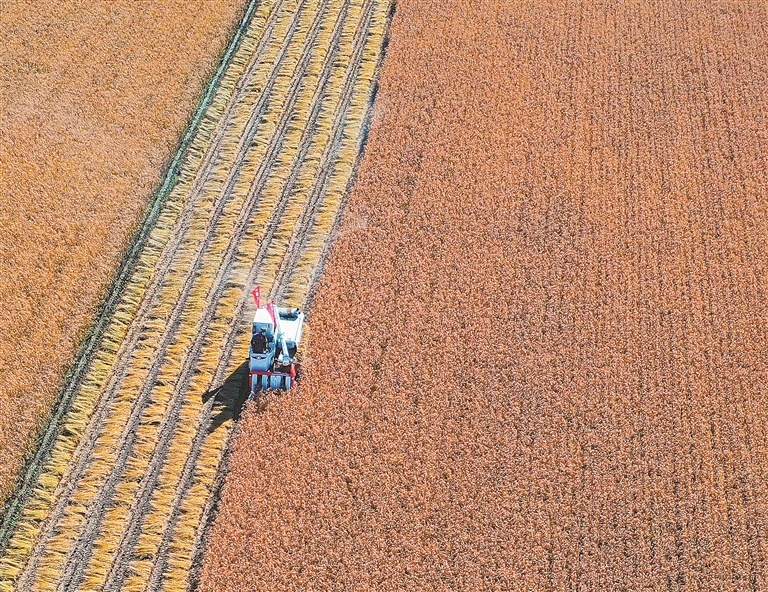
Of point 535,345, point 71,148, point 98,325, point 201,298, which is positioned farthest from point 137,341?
point 535,345

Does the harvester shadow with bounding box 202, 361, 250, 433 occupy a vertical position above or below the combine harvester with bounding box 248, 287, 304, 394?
below

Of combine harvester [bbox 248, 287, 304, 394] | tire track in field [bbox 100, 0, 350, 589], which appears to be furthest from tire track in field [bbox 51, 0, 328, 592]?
combine harvester [bbox 248, 287, 304, 394]

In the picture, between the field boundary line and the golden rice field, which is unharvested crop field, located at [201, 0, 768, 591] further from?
the field boundary line

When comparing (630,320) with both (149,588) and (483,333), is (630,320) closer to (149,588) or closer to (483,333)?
(483,333)

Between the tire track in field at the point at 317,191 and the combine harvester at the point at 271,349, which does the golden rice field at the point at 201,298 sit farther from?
the combine harvester at the point at 271,349

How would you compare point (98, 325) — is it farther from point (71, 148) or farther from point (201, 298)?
point (71, 148)

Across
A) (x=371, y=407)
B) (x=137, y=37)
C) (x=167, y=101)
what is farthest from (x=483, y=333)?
(x=137, y=37)

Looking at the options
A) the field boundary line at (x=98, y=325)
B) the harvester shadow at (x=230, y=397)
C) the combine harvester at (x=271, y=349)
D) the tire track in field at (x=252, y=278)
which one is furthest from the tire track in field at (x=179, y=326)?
the combine harvester at (x=271, y=349)
